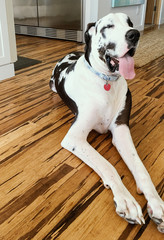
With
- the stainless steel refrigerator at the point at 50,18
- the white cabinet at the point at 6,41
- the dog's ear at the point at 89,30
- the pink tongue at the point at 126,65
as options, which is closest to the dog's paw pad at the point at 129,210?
the pink tongue at the point at 126,65

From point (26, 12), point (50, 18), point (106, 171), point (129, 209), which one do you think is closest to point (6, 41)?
point (106, 171)

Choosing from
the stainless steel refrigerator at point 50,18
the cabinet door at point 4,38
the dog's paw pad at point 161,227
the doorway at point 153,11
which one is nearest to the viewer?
the dog's paw pad at point 161,227

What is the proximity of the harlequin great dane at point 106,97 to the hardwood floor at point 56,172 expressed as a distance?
0.07 meters

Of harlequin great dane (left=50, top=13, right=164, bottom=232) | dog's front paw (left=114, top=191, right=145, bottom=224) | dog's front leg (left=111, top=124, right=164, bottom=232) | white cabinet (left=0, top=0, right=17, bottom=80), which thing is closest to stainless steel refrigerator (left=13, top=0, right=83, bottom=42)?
white cabinet (left=0, top=0, right=17, bottom=80)

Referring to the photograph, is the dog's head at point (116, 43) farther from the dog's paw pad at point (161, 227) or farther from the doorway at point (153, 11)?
the doorway at point (153, 11)

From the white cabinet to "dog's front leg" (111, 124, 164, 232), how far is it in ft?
5.84

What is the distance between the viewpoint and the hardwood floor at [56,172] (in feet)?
3.65

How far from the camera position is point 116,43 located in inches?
58.2

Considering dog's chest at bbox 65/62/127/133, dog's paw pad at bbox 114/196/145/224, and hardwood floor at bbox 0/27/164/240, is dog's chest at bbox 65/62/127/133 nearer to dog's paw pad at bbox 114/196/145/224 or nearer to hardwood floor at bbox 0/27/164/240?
hardwood floor at bbox 0/27/164/240

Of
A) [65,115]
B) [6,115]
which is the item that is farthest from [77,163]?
[6,115]

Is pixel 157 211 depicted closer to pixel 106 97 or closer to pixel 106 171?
pixel 106 171

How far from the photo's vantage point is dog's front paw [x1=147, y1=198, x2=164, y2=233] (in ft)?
3.59

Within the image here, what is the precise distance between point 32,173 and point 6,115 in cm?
85

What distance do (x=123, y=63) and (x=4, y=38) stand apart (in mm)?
1810
